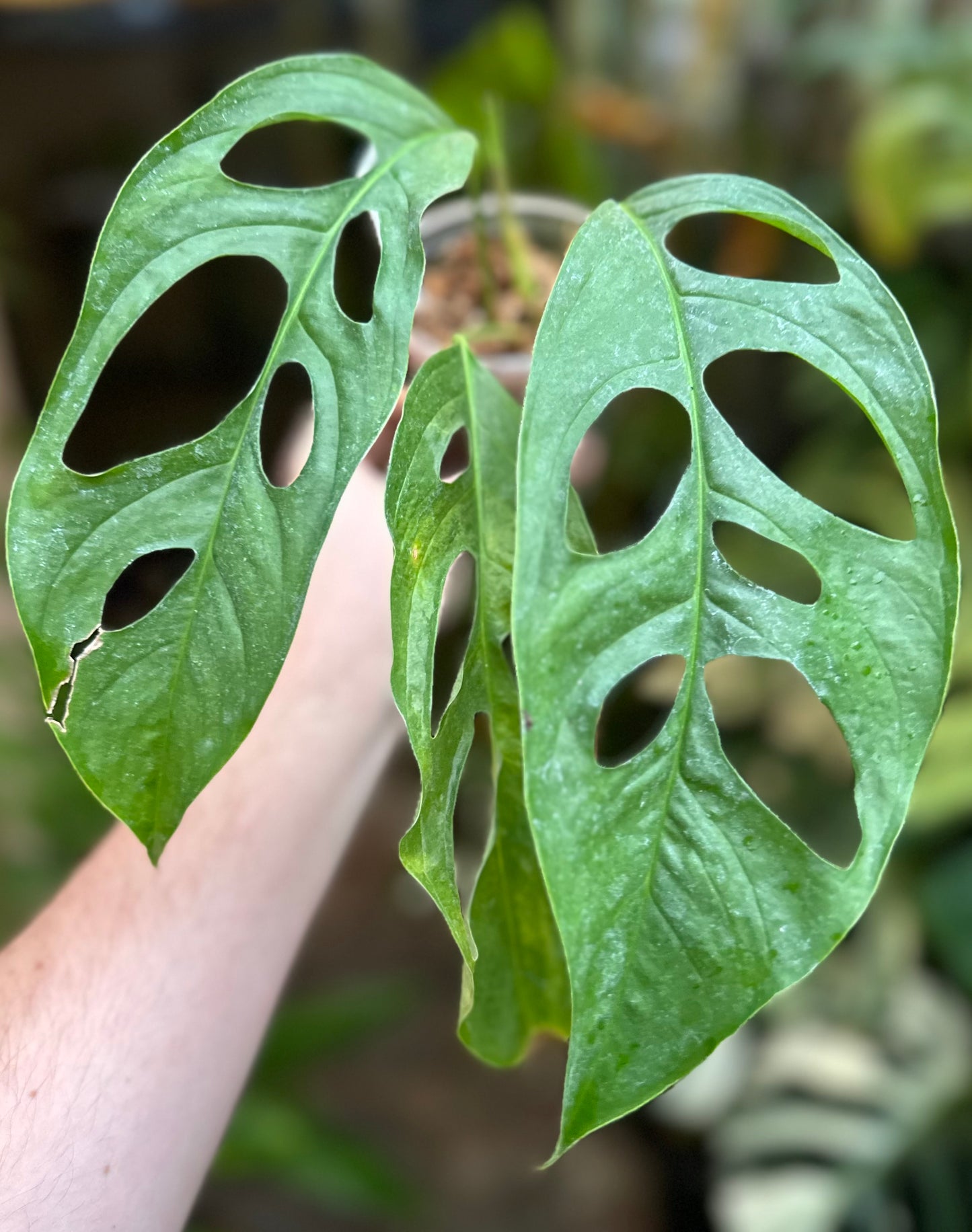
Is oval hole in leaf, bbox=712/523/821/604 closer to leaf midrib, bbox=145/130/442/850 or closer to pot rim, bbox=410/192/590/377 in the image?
pot rim, bbox=410/192/590/377

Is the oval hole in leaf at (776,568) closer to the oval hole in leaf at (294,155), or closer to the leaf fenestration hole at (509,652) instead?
the leaf fenestration hole at (509,652)

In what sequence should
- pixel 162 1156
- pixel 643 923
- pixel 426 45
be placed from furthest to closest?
pixel 426 45 → pixel 162 1156 → pixel 643 923

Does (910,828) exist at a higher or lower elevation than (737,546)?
lower

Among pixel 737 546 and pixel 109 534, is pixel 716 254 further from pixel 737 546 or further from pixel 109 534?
pixel 109 534

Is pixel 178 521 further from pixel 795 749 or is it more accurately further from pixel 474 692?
pixel 795 749

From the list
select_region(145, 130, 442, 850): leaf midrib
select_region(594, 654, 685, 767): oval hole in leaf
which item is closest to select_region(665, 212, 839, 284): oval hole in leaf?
select_region(594, 654, 685, 767): oval hole in leaf

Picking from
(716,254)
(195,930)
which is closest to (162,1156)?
(195,930)
